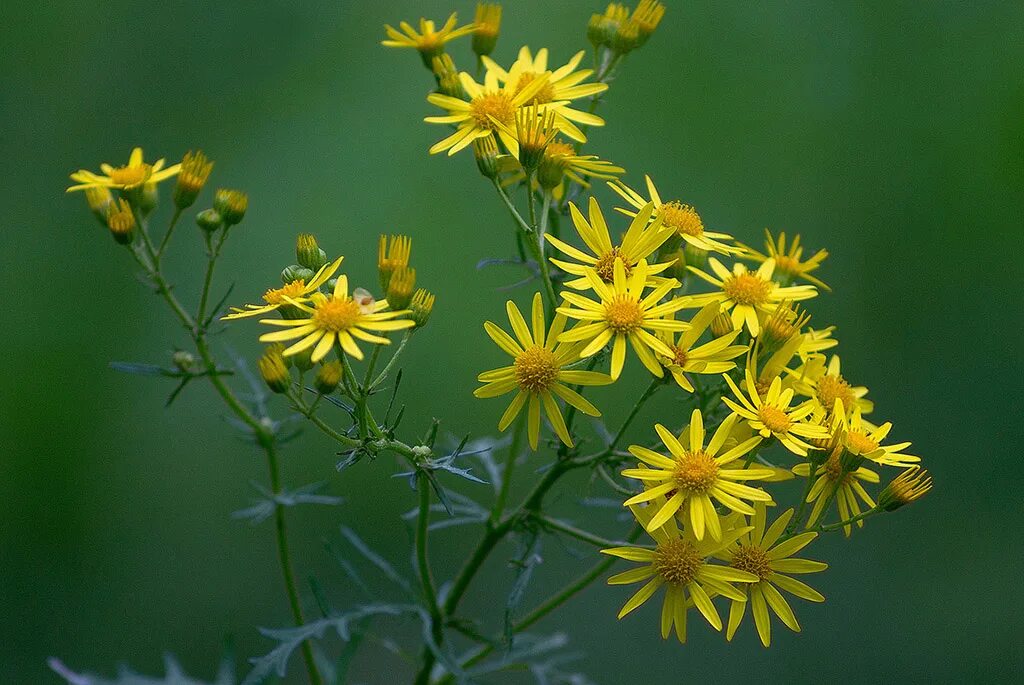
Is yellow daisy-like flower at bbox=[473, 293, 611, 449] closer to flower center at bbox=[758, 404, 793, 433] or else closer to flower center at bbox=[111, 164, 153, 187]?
flower center at bbox=[758, 404, 793, 433]

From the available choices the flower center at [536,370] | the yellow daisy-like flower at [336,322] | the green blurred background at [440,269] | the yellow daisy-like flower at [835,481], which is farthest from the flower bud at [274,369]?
the green blurred background at [440,269]

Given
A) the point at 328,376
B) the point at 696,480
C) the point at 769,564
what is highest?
the point at 328,376

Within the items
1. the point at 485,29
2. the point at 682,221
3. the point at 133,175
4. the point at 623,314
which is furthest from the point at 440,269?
the point at 623,314

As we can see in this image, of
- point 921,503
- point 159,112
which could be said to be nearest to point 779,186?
point 921,503

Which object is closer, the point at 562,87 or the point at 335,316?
the point at 335,316

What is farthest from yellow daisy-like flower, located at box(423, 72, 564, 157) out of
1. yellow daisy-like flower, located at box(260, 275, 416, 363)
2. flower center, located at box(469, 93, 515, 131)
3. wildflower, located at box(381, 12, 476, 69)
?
yellow daisy-like flower, located at box(260, 275, 416, 363)

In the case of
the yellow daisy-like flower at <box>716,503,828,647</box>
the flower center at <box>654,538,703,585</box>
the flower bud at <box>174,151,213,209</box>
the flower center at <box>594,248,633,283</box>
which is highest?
the flower bud at <box>174,151,213,209</box>

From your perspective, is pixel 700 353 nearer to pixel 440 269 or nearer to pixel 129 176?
pixel 129 176

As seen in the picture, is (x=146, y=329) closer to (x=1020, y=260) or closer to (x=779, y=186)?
(x=779, y=186)
